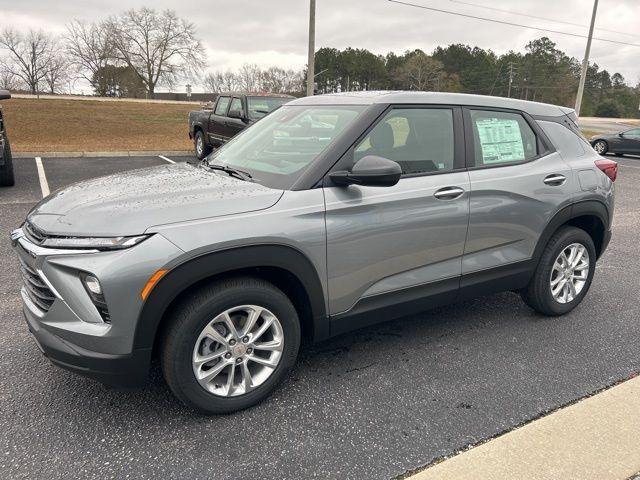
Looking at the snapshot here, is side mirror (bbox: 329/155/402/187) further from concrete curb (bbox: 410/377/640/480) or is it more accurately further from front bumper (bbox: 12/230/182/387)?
concrete curb (bbox: 410/377/640/480)

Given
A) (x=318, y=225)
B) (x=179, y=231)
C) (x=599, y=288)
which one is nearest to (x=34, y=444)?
(x=179, y=231)

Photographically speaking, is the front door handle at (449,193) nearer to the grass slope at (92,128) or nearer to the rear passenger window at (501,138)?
the rear passenger window at (501,138)

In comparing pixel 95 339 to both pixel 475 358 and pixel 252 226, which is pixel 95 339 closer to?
pixel 252 226

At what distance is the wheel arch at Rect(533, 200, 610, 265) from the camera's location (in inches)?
142

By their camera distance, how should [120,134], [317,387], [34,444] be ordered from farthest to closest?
1. [120,134]
2. [317,387]
3. [34,444]

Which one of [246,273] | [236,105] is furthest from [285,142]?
[236,105]

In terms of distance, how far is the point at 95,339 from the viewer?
2148 mm

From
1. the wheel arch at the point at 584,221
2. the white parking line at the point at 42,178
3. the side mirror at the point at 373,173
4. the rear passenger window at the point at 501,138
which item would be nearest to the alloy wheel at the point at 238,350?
the side mirror at the point at 373,173

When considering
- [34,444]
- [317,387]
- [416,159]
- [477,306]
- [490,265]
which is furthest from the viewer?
[477,306]

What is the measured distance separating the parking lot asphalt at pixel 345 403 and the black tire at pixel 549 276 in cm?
11

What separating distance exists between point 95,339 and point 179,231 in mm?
609

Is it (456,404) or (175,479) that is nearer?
(175,479)

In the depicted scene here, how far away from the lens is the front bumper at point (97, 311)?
6.86 ft

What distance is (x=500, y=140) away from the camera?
11.3 feet
